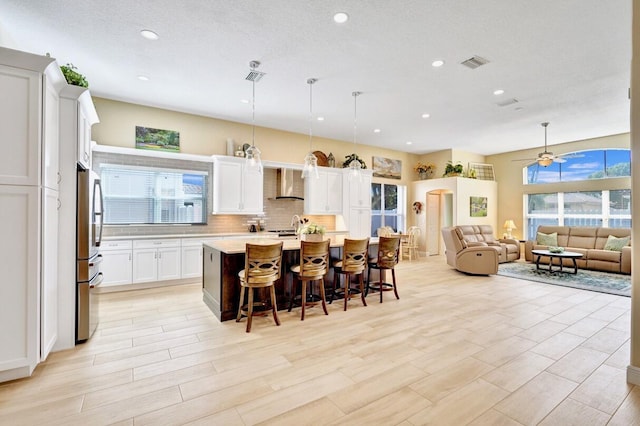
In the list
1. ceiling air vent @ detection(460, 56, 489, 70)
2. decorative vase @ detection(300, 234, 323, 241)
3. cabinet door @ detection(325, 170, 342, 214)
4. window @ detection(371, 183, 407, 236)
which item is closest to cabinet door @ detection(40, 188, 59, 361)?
decorative vase @ detection(300, 234, 323, 241)

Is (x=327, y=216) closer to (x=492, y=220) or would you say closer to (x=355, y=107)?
(x=355, y=107)

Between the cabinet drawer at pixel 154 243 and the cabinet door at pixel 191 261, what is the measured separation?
19 centimetres

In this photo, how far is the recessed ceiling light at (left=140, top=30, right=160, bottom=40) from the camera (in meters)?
3.32

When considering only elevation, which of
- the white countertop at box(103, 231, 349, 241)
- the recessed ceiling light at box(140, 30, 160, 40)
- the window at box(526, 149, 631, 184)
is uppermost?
the recessed ceiling light at box(140, 30, 160, 40)

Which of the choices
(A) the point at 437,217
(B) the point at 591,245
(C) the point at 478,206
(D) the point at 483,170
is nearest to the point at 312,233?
(A) the point at 437,217

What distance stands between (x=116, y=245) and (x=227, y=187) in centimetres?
214

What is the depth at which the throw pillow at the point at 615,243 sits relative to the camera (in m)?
6.89

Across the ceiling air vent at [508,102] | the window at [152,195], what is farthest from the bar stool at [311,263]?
the ceiling air vent at [508,102]

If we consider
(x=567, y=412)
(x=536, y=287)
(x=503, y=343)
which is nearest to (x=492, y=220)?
(x=536, y=287)

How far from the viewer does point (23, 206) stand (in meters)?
2.34

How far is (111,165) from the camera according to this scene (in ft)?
17.2

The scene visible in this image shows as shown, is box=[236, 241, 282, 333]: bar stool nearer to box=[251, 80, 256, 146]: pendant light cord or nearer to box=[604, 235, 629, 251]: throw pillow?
box=[251, 80, 256, 146]: pendant light cord

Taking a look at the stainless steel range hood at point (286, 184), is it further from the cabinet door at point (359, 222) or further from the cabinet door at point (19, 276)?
the cabinet door at point (19, 276)

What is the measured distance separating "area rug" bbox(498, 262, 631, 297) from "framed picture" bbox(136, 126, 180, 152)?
755cm
